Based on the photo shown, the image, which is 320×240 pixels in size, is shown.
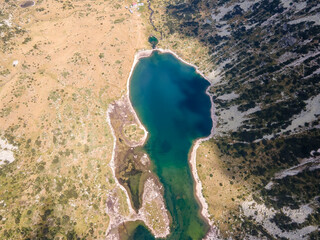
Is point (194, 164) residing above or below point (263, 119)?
below

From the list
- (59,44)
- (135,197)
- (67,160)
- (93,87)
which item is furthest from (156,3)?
(135,197)

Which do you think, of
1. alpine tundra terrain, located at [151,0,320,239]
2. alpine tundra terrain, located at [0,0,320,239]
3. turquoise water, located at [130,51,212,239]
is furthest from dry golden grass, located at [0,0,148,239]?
alpine tundra terrain, located at [151,0,320,239]

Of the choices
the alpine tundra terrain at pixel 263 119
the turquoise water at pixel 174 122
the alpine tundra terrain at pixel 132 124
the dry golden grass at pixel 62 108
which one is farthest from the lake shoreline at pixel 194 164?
the dry golden grass at pixel 62 108

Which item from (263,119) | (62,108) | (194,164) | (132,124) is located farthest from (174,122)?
(62,108)

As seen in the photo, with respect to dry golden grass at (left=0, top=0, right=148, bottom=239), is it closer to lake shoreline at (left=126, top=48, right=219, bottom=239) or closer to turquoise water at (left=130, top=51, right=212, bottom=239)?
lake shoreline at (left=126, top=48, right=219, bottom=239)

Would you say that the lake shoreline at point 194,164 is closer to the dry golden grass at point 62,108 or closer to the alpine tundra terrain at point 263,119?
the alpine tundra terrain at point 263,119

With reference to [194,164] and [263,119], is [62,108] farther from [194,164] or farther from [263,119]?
[263,119]
